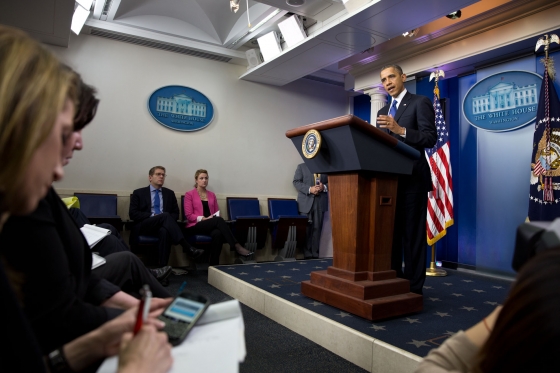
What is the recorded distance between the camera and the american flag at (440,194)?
4609 mm

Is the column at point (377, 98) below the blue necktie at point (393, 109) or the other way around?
the other way around

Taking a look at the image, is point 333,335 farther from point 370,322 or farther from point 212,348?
point 212,348

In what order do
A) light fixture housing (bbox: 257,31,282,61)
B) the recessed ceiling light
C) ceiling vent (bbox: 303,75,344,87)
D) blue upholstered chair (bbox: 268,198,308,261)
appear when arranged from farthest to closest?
ceiling vent (bbox: 303,75,344,87) < blue upholstered chair (bbox: 268,198,308,261) < light fixture housing (bbox: 257,31,282,61) < the recessed ceiling light

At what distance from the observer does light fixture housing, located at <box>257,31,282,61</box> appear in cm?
529

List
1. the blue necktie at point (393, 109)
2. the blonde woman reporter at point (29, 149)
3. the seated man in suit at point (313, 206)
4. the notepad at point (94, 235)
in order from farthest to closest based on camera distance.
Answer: the seated man in suit at point (313, 206) < the blue necktie at point (393, 109) < the notepad at point (94, 235) < the blonde woman reporter at point (29, 149)

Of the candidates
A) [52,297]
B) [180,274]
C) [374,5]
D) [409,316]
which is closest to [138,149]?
[180,274]

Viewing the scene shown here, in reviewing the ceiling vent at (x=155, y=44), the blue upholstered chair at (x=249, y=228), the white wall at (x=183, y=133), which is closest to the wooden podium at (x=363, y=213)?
the blue upholstered chair at (x=249, y=228)

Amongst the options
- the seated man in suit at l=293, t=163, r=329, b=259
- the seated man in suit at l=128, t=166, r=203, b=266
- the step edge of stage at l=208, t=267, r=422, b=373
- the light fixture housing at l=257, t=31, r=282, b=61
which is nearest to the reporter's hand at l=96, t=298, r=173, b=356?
the step edge of stage at l=208, t=267, r=422, b=373

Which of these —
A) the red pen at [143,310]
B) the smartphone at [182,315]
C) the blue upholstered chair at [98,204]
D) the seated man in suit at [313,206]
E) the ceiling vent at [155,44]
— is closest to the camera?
the red pen at [143,310]

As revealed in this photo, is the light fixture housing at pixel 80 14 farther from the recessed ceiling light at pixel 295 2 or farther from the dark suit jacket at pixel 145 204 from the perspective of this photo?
the recessed ceiling light at pixel 295 2

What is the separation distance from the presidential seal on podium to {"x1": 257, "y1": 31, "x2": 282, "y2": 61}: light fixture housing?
10.6ft

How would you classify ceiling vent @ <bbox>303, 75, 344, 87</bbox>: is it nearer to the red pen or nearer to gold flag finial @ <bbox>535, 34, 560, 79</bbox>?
gold flag finial @ <bbox>535, 34, 560, 79</bbox>

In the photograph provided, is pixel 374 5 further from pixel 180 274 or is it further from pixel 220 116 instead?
pixel 180 274

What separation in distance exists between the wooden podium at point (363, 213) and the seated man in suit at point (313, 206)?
12.3ft
